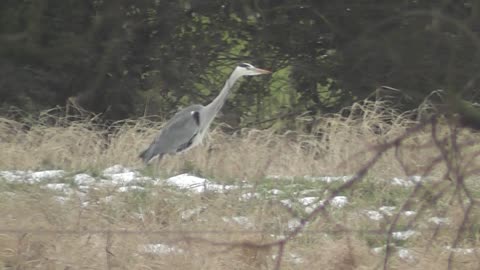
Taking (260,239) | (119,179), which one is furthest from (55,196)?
(260,239)

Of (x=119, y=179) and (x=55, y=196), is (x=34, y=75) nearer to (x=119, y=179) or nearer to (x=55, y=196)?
(x=119, y=179)

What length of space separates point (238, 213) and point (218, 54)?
954cm

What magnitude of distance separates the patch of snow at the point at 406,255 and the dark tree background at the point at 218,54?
8.53m

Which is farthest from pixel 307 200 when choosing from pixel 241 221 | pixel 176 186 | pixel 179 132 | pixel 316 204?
pixel 179 132

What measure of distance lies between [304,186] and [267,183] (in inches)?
10.8

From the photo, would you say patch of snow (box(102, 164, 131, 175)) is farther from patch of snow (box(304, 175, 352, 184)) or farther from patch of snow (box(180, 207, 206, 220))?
patch of snow (box(180, 207, 206, 220))

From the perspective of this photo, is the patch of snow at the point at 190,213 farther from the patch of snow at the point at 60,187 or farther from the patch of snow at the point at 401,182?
the patch of snow at the point at 401,182

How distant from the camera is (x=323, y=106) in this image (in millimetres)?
15664

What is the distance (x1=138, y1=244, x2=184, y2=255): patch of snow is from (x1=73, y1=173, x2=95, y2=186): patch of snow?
185 centimetres

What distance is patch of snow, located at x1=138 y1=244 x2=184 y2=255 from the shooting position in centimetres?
564

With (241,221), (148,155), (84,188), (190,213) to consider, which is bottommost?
(148,155)

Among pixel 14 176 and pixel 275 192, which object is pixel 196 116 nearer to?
pixel 14 176

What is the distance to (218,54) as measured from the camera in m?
15.8

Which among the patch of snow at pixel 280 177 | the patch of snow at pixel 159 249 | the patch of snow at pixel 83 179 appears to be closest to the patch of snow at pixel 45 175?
the patch of snow at pixel 83 179
